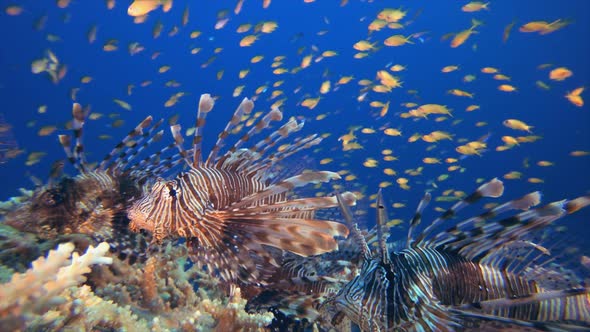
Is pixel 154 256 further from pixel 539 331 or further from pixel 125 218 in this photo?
pixel 539 331

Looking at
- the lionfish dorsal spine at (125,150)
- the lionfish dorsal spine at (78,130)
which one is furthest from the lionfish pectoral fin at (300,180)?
the lionfish dorsal spine at (78,130)

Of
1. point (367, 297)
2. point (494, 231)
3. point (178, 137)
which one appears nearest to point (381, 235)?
point (367, 297)

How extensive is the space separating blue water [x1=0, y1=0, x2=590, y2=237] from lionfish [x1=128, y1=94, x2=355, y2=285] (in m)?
38.8

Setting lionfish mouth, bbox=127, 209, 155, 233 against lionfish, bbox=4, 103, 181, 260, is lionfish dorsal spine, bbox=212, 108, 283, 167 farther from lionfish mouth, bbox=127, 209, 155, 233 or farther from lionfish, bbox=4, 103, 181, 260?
lionfish mouth, bbox=127, 209, 155, 233

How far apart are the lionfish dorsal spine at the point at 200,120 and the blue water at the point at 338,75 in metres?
38.8

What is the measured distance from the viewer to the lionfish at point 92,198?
3.08 metres

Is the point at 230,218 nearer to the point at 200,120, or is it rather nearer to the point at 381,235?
the point at 200,120

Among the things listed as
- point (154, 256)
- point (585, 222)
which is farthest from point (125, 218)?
point (585, 222)

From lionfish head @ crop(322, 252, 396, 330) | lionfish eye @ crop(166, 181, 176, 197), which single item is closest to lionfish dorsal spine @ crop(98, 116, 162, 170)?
lionfish eye @ crop(166, 181, 176, 197)

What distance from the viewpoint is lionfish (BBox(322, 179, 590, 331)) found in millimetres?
1733

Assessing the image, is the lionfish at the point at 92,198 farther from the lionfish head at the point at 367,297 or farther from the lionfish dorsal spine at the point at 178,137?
the lionfish head at the point at 367,297

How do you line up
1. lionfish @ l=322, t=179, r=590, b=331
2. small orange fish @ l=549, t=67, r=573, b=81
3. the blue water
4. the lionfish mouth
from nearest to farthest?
lionfish @ l=322, t=179, r=590, b=331 < the lionfish mouth < small orange fish @ l=549, t=67, r=573, b=81 < the blue water

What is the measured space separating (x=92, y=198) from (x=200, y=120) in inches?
50.6

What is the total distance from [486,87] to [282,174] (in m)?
65.2
